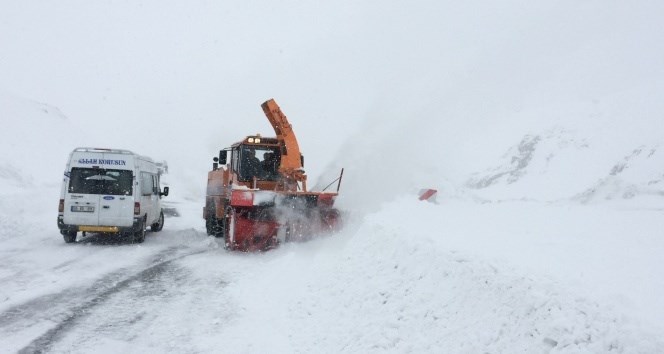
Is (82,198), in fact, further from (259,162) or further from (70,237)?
(259,162)

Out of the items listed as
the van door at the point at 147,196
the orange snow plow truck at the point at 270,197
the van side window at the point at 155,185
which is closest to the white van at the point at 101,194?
the van door at the point at 147,196

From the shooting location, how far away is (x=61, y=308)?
6930mm

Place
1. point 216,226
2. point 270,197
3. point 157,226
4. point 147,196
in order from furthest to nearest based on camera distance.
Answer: point 157,226 < point 216,226 < point 147,196 < point 270,197

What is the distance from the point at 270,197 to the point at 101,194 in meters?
4.78

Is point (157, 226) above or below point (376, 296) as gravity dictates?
above

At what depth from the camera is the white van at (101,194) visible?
12.7 meters

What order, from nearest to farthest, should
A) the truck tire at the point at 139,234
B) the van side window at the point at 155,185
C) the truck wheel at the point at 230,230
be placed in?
the truck wheel at the point at 230,230 < the truck tire at the point at 139,234 < the van side window at the point at 155,185

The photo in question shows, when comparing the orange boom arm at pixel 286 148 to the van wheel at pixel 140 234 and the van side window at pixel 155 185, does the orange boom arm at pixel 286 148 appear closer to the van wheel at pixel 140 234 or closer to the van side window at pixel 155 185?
the van wheel at pixel 140 234

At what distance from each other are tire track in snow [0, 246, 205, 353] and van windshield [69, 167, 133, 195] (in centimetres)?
406

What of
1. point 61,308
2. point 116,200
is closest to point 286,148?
point 116,200

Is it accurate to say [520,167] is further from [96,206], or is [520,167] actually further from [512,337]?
[512,337]

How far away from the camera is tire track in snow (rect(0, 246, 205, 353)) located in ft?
19.0

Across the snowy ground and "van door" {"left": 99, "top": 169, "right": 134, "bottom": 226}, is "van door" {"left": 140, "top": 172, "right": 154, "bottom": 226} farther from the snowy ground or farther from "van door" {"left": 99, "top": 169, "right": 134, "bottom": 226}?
the snowy ground

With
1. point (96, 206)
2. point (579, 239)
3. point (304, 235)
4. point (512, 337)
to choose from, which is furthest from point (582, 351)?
point (96, 206)
